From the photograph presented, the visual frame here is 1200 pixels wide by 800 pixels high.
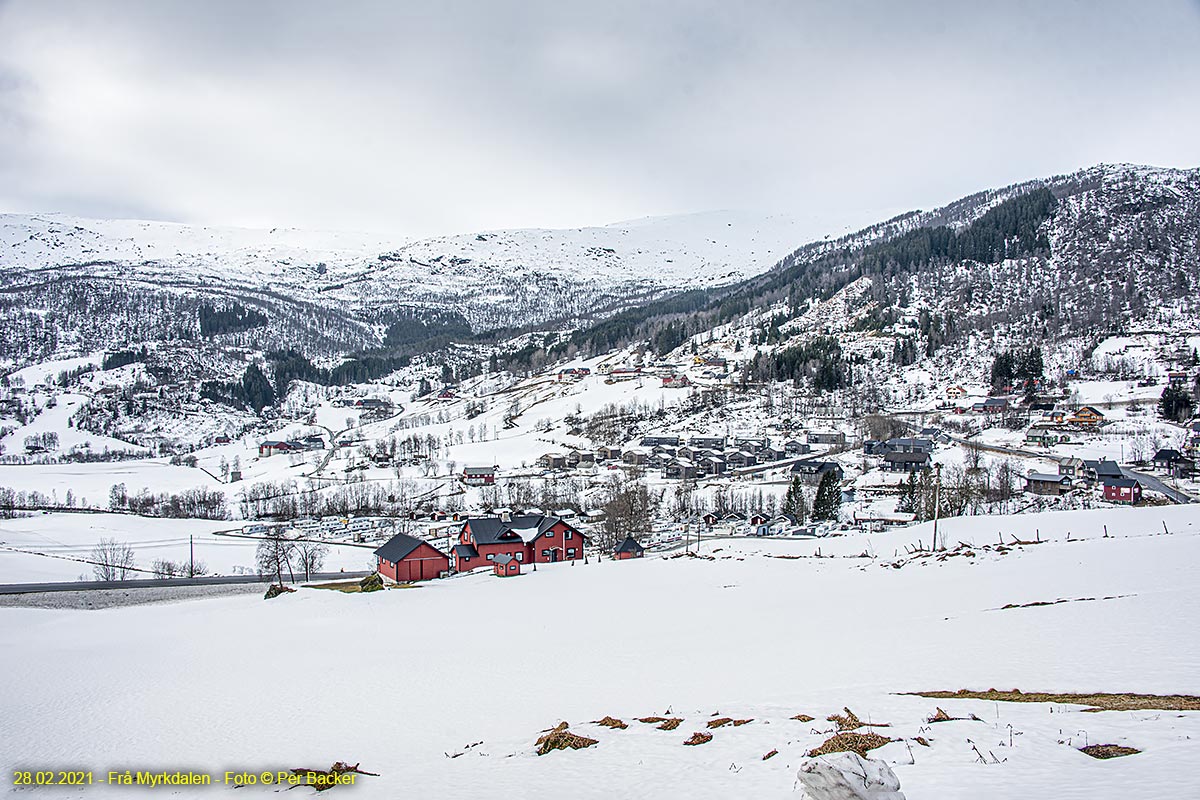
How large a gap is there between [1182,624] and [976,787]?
10.5 metres

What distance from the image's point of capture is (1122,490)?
5078 centimetres

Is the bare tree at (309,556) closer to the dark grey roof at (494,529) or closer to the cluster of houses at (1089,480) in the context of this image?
the dark grey roof at (494,529)

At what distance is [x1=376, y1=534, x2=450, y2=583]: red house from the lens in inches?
1484

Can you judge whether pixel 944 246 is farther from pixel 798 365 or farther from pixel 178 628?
pixel 178 628

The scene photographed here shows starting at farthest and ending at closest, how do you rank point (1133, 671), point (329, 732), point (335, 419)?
point (335, 419) < point (329, 732) < point (1133, 671)

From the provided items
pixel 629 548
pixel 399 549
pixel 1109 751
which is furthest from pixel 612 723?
pixel 629 548

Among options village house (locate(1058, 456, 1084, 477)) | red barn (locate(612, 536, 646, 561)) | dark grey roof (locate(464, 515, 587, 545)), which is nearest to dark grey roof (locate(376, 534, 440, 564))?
dark grey roof (locate(464, 515, 587, 545))

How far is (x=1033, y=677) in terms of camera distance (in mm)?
11609

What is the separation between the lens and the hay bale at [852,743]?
26.1 ft

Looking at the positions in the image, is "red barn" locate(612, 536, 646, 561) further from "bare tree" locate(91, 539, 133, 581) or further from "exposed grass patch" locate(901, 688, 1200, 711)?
"exposed grass patch" locate(901, 688, 1200, 711)

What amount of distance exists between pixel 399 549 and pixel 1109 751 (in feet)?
117

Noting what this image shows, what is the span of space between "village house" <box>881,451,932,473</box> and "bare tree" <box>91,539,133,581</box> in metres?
68.8

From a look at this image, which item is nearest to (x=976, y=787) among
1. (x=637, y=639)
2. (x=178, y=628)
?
(x=637, y=639)

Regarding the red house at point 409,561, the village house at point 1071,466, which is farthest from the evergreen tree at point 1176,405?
the red house at point 409,561
